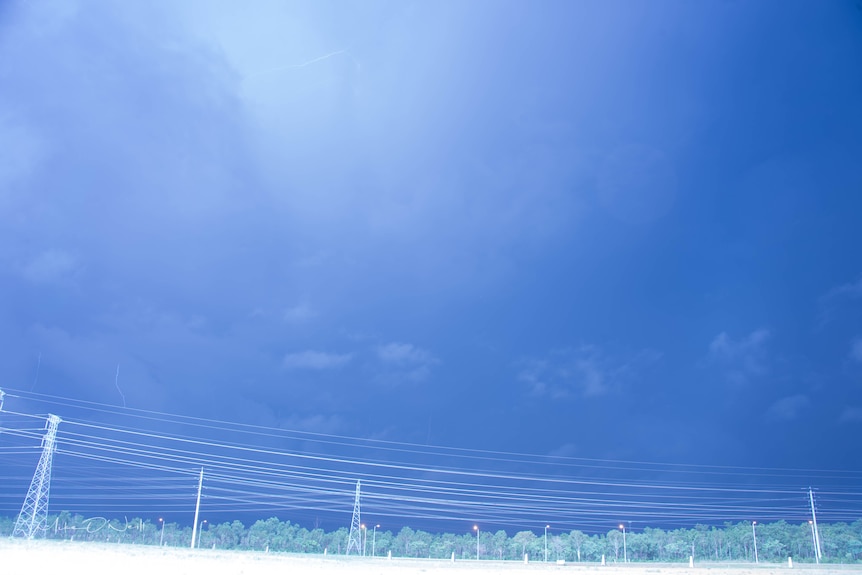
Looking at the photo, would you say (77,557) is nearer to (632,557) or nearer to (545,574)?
(545,574)

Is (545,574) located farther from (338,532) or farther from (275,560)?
(338,532)

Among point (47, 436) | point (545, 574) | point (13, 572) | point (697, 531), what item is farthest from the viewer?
point (697, 531)

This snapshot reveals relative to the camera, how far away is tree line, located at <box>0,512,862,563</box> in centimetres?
11588

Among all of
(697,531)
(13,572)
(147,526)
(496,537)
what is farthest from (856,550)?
(147,526)

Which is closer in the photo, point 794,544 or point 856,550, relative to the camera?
point 856,550

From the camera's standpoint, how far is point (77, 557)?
113 feet

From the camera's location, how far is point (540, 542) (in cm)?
12719

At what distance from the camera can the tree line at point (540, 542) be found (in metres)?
116

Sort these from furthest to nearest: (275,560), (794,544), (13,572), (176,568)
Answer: (794,544) → (275,560) → (176,568) → (13,572)

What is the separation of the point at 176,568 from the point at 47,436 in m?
32.8

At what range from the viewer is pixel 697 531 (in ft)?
428

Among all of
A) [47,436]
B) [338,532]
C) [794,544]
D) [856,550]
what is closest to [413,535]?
[338,532]

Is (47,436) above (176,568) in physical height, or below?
above

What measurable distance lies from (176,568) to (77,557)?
6.37m
